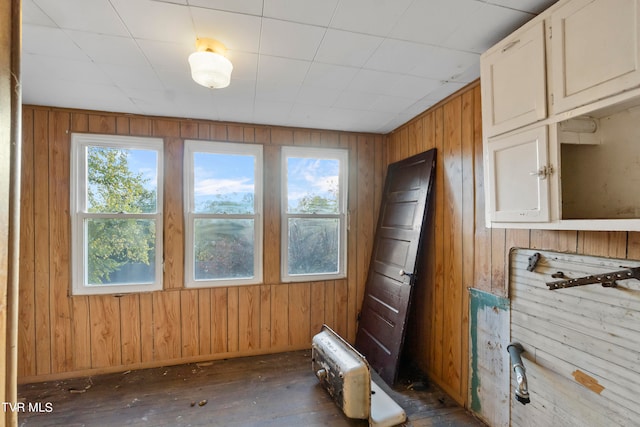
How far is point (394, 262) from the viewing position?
9.09 ft

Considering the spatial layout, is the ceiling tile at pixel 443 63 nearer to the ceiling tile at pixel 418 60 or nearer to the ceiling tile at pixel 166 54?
the ceiling tile at pixel 418 60

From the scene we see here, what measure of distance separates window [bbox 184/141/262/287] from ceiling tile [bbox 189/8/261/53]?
1429 millimetres

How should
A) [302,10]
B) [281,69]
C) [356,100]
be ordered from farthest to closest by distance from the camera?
[356,100] < [281,69] < [302,10]

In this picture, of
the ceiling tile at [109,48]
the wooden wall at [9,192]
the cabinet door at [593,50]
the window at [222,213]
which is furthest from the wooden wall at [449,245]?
the wooden wall at [9,192]

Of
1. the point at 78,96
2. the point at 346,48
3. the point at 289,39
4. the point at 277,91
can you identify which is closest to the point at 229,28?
the point at 289,39

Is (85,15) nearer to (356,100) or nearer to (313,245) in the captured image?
(356,100)

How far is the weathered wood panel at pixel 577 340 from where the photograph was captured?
1260 mm

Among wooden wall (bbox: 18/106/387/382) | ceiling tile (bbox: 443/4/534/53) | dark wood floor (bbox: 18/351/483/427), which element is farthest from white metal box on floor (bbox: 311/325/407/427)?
ceiling tile (bbox: 443/4/534/53)

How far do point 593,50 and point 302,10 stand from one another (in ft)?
3.84

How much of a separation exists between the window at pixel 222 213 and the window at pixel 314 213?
30 cm

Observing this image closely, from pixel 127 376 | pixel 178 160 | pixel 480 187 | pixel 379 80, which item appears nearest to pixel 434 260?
pixel 480 187

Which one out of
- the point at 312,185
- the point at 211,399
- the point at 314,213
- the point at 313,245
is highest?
the point at 312,185

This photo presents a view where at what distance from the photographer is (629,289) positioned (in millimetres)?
1247

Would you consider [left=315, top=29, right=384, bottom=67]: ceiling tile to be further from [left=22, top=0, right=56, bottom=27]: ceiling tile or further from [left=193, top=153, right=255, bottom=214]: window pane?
[left=193, top=153, right=255, bottom=214]: window pane
